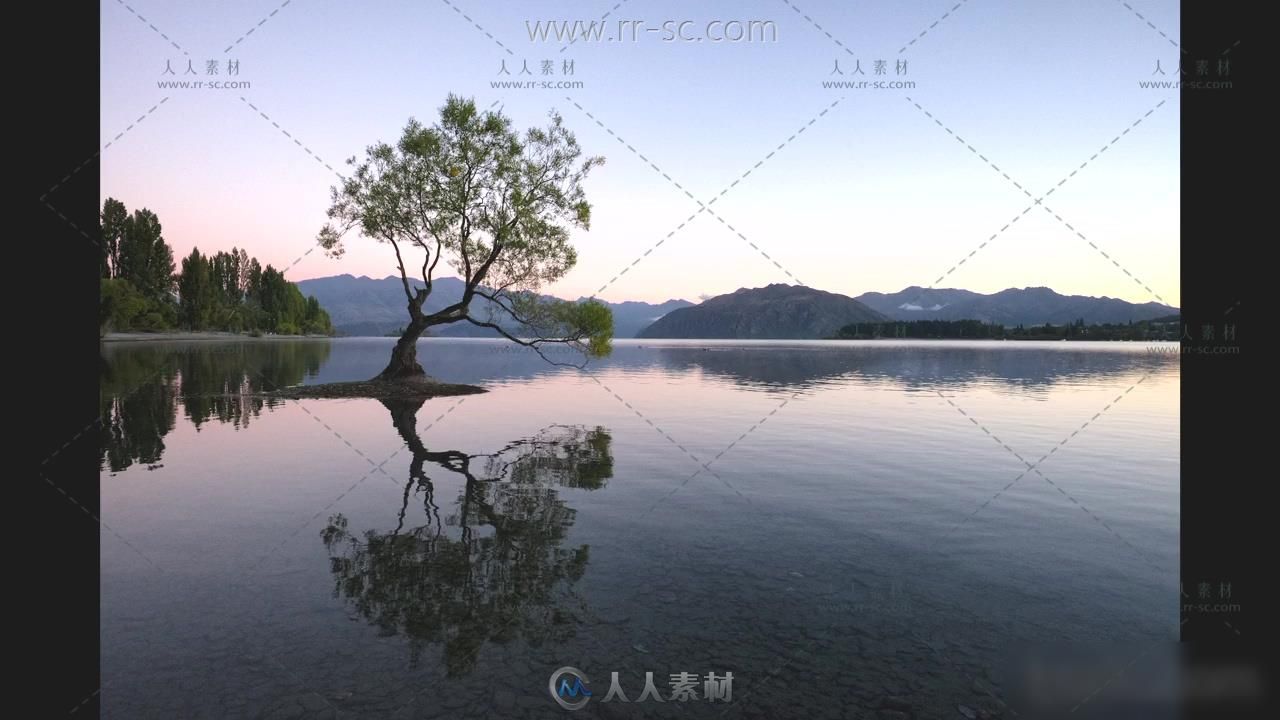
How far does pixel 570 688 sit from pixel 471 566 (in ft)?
16.1

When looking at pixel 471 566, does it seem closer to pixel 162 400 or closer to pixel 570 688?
pixel 570 688

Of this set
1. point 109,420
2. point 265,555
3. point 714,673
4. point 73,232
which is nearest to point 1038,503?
point 714,673

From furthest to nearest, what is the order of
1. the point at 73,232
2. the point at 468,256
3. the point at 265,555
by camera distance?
1. the point at 468,256
2. the point at 265,555
3. the point at 73,232

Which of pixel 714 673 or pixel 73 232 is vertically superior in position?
pixel 73 232

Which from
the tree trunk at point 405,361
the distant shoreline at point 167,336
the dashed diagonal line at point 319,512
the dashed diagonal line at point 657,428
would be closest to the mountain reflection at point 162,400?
the dashed diagonal line at point 319,512

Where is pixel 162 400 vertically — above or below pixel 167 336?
below

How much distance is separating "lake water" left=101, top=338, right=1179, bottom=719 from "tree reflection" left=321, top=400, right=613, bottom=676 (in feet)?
0.22

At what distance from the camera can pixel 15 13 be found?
483 centimetres

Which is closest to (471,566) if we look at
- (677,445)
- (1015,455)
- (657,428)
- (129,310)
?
(677,445)

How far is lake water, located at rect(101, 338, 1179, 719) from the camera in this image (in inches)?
360

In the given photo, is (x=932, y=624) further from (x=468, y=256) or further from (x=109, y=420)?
(x=468, y=256)

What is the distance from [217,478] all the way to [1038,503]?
2631cm

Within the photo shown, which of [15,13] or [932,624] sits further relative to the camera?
[932,624]

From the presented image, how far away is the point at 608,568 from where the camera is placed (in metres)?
13.4
